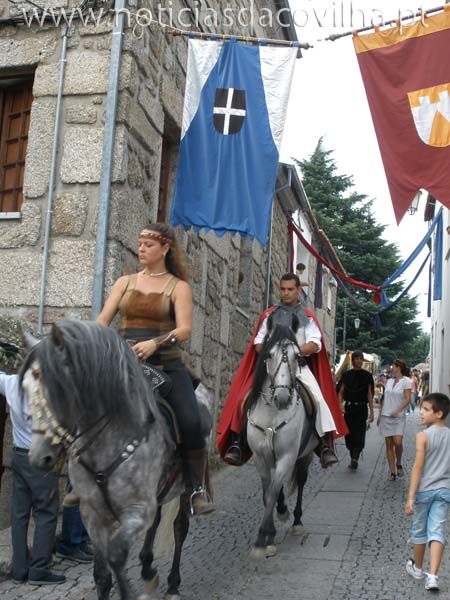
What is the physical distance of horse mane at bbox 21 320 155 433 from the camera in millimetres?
3182

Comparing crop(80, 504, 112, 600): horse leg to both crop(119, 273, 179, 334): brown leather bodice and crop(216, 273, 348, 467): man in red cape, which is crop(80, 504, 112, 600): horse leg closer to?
crop(119, 273, 179, 334): brown leather bodice

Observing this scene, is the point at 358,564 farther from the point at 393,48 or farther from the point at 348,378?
the point at 348,378

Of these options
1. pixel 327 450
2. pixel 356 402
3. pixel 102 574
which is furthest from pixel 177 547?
pixel 356 402

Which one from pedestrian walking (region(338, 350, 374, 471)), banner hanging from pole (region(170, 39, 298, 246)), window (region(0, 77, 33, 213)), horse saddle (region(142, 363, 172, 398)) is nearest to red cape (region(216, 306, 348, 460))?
banner hanging from pole (region(170, 39, 298, 246))

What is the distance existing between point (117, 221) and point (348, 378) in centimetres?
607

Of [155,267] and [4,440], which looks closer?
[155,267]

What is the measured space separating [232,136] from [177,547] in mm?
3555

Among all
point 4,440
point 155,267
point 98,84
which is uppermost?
point 98,84

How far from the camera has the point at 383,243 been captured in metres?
37.9

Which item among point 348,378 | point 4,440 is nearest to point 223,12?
point 348,378

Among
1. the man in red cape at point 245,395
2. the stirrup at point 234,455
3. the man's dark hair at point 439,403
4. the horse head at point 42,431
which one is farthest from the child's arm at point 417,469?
the horse head at point 42,431

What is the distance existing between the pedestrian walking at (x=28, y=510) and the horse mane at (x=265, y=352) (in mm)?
2031

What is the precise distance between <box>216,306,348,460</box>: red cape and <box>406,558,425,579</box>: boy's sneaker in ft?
6.10

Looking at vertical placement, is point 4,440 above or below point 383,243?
below
